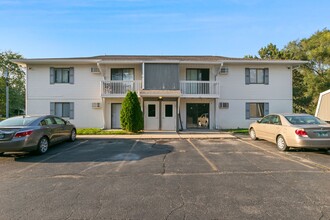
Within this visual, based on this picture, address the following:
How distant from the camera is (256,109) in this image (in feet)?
57.8

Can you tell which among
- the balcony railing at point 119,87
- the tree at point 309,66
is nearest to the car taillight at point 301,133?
the balcony railing at point 119,87

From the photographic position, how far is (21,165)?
21.5ft

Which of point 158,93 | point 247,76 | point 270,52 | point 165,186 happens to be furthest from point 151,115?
point 270,52

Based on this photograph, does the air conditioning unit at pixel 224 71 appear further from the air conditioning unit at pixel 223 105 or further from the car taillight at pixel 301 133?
the car taillight at pixel 301 133

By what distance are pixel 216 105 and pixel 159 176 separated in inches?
495

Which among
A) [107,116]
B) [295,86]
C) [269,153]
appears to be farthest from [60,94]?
[295,86]

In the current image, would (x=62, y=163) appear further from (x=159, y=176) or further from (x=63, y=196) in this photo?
(x=159, y=176)

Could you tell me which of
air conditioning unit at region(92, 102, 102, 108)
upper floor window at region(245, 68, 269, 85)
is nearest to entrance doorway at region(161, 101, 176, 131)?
air conditioning unit at region(92, 102, 102, 108)

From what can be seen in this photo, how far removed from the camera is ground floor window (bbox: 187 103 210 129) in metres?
17.3

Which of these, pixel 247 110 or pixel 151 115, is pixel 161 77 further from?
pixel 247 110

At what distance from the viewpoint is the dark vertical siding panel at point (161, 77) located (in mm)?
15992

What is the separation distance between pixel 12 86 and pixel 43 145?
153 ft

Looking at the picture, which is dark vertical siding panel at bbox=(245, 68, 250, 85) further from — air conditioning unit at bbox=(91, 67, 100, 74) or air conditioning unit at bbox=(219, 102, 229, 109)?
air conditioning unit at bbox=(91, 67, 100, 74)

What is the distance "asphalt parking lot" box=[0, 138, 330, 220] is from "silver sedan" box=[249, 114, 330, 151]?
1.65 feet
